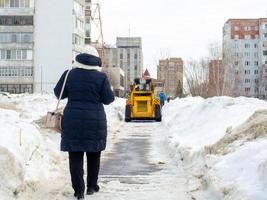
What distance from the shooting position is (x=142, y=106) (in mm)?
24688

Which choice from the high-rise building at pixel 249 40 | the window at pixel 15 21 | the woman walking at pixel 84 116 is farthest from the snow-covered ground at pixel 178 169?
the high-rise building at pixel 249 40

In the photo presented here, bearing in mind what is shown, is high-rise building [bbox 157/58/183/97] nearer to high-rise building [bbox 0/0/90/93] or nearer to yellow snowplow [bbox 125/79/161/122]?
high-rise building [bbox 0/0/90/93]

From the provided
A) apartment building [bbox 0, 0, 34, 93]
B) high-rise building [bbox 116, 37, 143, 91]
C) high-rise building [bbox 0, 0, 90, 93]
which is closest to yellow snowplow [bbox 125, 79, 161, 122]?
high-rise building [bbox 0, 0, 90, 93]

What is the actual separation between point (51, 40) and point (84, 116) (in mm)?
66381

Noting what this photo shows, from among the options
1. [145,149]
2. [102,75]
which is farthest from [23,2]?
[102,75]

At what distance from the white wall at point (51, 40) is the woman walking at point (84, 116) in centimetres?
6453

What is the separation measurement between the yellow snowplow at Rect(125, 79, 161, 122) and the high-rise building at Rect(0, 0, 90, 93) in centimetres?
→ 4679

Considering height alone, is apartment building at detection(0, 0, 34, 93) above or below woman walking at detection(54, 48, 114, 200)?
above

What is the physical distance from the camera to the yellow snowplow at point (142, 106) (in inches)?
963

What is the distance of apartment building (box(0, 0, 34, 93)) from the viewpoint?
7038 centimetres

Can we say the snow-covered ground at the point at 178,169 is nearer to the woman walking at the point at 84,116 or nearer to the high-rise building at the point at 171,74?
the woman walking at the point at 84,116

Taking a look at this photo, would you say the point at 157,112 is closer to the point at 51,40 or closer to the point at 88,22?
the point at 51,40

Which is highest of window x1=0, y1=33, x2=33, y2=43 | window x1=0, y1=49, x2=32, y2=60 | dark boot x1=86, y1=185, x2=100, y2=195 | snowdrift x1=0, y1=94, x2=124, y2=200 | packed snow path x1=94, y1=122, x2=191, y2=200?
window x1=0, y1=33, x2=33, y2=43

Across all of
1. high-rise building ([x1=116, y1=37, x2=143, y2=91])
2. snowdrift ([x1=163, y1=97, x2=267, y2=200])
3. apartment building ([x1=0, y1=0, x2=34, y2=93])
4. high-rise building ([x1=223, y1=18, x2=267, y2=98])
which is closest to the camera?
snowdrift ([x1=163, y1=97, x2=267, y2=200])
